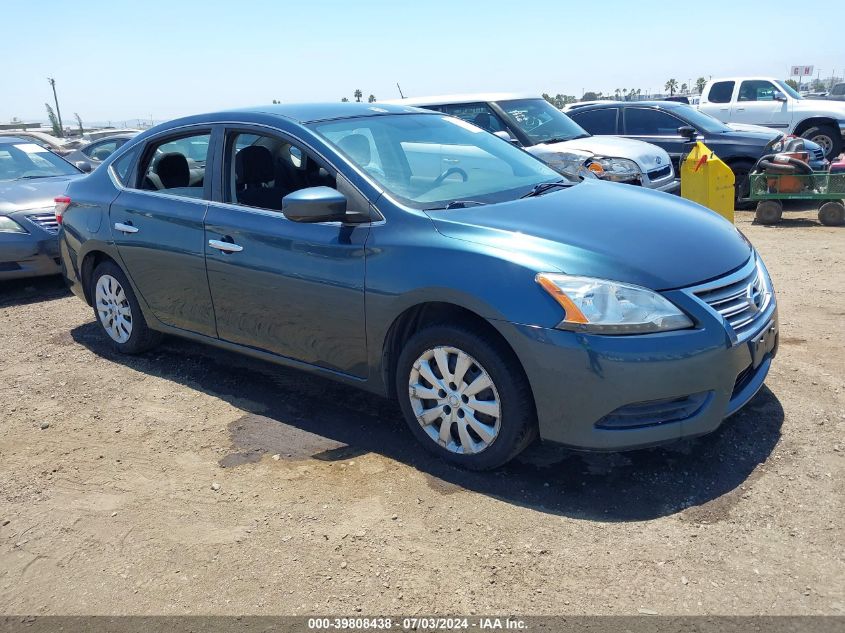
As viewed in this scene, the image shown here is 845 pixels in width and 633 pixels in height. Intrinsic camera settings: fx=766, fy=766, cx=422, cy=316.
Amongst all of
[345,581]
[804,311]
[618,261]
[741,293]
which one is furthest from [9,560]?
[804,311]

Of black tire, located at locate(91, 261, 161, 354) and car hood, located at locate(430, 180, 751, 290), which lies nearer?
car hood, located at locate(430, 180, 751, 290)

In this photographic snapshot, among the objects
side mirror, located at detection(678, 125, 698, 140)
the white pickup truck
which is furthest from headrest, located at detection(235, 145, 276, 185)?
the white pickup truck

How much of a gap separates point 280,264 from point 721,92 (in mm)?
14057

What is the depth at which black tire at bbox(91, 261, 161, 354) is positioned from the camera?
541 centimetres

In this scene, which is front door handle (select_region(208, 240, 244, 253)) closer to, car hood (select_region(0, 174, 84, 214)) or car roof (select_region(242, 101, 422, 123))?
car roof (select_region(242, 101, 422, 123))

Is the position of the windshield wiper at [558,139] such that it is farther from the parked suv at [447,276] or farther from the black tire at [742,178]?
the parked suv at [447,276]

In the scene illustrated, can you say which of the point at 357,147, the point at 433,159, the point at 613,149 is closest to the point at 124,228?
the point at 357,147

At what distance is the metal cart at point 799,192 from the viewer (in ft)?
32.7

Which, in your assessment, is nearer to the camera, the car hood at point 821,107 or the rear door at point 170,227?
the rear door at point 170,227

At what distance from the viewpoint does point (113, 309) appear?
562 centimetres

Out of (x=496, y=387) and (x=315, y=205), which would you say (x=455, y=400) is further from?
(x=315, y=205)

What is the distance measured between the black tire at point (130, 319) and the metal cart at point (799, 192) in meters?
8.21

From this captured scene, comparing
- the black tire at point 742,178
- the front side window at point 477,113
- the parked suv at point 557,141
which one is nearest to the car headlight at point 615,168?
the parked suv at point 557,141

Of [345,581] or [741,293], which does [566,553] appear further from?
[741,293]
